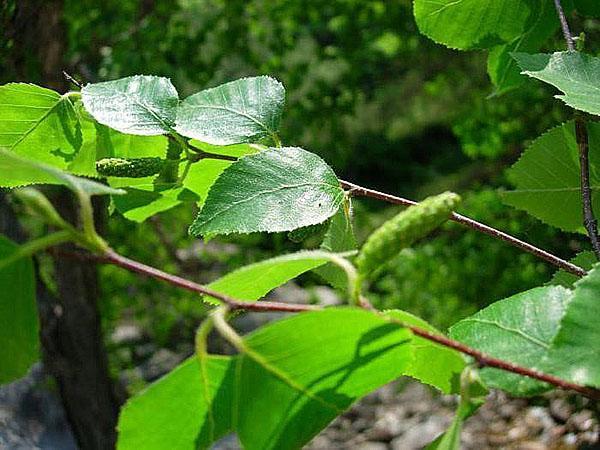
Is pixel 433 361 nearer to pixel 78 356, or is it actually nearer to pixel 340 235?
pixel 340 235

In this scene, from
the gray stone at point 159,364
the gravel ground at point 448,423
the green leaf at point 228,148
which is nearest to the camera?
the green leaf at point 228,148

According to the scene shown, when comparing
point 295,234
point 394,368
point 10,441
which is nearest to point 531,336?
point 394,368

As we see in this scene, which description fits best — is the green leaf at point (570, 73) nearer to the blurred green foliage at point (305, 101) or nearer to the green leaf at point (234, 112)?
the green leaf at point (234, 112)

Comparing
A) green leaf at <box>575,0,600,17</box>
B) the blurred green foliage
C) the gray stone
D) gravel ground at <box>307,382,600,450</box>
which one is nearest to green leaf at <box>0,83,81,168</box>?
green leaf at <box>575,0,600,17</box>

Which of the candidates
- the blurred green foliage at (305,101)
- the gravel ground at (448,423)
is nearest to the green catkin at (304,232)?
the blurred green foliage at (305,101)

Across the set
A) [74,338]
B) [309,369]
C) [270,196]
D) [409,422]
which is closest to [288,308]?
[309,369]
